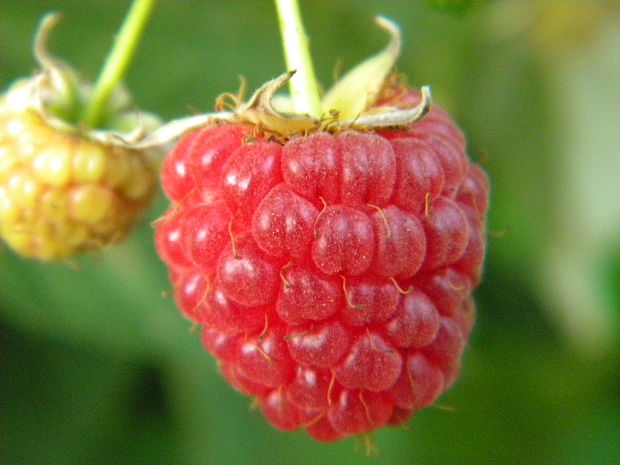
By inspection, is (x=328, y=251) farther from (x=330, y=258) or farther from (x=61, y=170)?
(x=61, y=170)

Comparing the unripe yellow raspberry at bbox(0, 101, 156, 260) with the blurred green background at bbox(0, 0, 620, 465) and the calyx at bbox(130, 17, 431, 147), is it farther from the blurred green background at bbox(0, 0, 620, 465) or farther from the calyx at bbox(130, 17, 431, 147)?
the blurred green background at bbox(0, 0, 620, 465)

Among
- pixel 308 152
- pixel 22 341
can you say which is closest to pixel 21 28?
pixel 22 341

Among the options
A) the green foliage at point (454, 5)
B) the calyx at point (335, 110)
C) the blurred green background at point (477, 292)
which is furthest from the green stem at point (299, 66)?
the blurred green background at point (477, 292)

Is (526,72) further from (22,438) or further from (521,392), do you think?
(22,438)

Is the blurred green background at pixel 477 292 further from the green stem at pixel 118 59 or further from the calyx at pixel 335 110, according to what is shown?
the calyx at pixel 335 110

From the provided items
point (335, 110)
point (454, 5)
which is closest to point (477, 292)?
point (454, 5)

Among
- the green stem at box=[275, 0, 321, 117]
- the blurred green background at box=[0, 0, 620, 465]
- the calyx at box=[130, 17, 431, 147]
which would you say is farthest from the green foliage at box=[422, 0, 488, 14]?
the blurred green background at box=[0, 0, 620, 465]
